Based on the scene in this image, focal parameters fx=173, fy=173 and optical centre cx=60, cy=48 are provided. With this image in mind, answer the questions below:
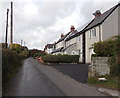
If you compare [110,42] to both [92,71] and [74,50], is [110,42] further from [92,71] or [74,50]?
[74,50]

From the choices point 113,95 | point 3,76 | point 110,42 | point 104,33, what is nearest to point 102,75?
point 110,42

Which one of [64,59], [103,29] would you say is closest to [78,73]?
[103,29]

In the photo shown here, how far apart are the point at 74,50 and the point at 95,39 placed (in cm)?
1070

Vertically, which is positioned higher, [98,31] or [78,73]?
[98,31]

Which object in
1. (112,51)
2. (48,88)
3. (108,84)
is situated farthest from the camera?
(112,51)

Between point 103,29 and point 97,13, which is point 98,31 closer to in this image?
point 103,29

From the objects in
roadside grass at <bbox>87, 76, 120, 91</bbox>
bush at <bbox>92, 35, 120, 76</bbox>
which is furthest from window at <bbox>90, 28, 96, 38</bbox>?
roadside grass at <bbox>87, 76, 120, 91</bbox>

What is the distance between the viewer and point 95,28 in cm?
2666

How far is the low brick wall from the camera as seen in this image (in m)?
12.1

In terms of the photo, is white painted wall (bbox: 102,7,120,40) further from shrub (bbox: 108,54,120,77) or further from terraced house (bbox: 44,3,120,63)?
shrub (bbox: 108,54,120,77)

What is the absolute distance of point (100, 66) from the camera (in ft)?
41.2

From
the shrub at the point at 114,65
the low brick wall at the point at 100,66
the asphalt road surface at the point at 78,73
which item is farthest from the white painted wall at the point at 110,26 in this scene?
the shrub at the point at 114,65

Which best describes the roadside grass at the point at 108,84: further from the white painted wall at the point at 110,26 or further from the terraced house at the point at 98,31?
the white painted wall at the point at 110,26

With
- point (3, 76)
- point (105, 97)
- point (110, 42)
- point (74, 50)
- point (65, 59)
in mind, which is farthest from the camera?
point (74, 50)
